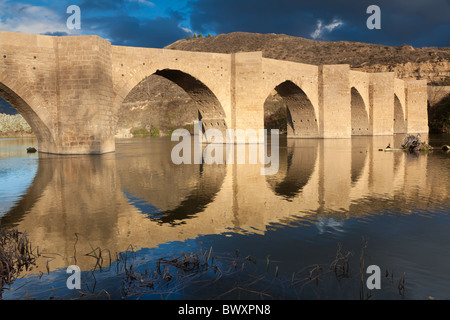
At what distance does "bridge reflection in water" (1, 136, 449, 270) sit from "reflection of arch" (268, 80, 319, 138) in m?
18.4

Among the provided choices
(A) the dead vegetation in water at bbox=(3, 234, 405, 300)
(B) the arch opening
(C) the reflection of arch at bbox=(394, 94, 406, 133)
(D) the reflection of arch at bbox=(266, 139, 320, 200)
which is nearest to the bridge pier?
(D) the reflection of arch at bbox=(266, 139, 320, 200)

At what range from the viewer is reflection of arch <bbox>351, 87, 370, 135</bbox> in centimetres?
3497

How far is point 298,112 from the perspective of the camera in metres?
31.5

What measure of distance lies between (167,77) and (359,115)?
20900 mm

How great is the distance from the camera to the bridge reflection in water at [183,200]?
16.1 feet

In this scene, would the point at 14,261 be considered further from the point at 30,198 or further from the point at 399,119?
the point at 399,119

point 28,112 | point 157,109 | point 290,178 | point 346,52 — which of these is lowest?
point 290,178

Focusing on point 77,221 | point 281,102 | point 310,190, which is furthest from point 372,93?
point 77,221

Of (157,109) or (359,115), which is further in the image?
(157,109)

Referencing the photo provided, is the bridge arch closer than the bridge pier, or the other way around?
the bridge pier

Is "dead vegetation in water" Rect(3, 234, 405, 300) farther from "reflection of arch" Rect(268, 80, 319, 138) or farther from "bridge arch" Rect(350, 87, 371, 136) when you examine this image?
"bridge arch" Rect(350, 87, 371, 136)

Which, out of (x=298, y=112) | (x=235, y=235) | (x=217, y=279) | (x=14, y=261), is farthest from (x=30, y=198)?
(x=298, y=112)

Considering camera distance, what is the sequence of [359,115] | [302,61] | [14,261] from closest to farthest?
[14,261], [359,115], [302,61]
